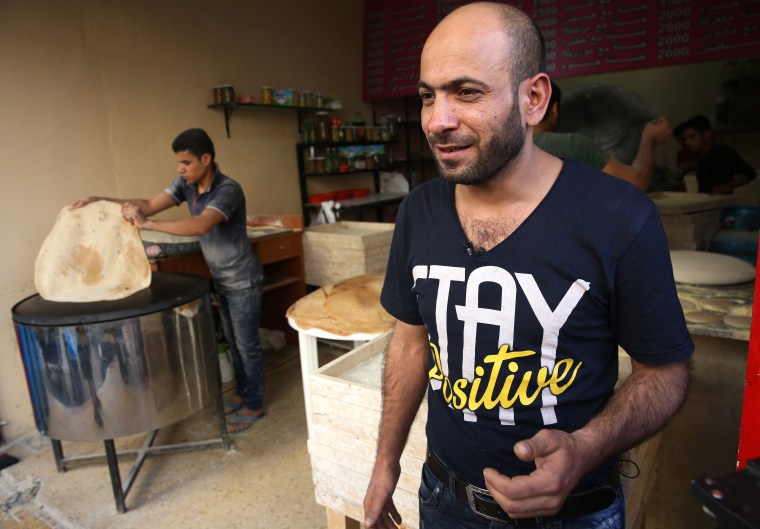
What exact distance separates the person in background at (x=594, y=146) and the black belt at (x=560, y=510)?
134 centimetres

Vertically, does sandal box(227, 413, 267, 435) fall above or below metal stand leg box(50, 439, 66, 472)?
below

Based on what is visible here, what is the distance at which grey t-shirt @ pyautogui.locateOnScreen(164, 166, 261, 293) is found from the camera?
9.57 feet

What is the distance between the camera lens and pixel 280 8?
4652 mm

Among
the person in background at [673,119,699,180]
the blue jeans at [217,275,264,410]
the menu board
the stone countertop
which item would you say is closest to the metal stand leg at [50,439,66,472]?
the blue jeans at [217,275,264,410]

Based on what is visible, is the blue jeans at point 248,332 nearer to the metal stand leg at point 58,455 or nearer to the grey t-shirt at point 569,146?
the metal stand leg at point 58,455

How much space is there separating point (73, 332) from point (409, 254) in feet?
5.75

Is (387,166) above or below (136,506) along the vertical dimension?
above

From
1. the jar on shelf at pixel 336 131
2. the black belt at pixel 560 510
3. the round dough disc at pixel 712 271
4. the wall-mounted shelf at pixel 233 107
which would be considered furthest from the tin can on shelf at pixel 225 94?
the black belt at pixel 560 510

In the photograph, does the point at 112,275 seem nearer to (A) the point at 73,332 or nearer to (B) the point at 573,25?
(A) the point at 73,332

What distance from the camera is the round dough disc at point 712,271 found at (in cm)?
213

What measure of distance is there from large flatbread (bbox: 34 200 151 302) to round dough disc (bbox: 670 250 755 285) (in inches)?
95.4

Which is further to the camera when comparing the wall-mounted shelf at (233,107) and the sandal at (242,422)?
the wall-mounted shelf at (233,107)

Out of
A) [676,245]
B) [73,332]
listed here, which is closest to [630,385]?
[73,332]

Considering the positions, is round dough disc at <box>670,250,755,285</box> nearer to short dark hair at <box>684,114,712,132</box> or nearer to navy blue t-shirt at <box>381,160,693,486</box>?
navy blue t-shirt at <box>381,160,693,486</box>
